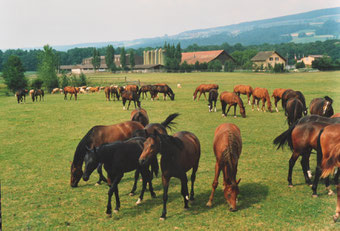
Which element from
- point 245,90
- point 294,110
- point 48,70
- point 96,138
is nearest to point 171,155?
point 96,138

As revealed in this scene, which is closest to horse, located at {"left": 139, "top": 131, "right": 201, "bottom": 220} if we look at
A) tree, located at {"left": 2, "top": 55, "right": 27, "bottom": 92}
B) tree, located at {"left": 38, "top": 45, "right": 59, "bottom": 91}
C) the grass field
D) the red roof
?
the grass field

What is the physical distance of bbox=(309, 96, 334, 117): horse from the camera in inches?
577

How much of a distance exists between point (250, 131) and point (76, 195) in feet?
35.8

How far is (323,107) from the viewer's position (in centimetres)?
1477

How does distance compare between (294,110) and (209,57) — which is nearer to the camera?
(294,110)

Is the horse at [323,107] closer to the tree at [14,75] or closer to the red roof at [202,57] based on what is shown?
the tree at [14,75]

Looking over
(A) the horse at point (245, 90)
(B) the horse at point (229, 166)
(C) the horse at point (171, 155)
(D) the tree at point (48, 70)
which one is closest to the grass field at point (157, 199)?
(B) the horse at point (229, 166)

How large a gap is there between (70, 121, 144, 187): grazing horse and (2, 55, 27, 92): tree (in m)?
50.5

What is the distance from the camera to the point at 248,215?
6789 millimetres

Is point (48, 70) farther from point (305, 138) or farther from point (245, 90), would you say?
point (305, 138)

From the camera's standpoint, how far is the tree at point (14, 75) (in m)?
51.5

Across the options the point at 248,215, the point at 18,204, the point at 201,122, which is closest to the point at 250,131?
the point at 201,122

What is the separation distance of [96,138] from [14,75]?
50878 millimetres

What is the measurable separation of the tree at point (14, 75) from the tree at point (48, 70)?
3.45m
